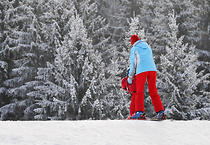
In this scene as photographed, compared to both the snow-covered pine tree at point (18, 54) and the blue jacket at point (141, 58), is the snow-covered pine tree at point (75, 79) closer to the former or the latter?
the snow-covered pine tree at point (18, 54)

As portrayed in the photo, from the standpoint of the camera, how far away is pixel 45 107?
65.9 ft

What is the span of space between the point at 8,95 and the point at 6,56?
9.78 feet

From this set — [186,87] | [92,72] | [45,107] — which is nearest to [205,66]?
[186,87]

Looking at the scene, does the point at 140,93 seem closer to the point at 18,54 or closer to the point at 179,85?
the point at 179,85
